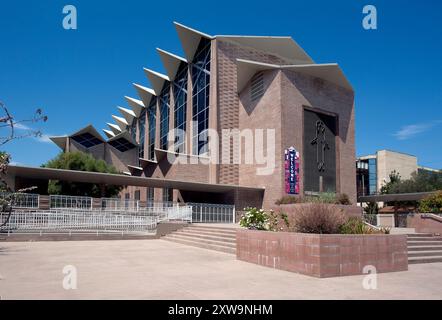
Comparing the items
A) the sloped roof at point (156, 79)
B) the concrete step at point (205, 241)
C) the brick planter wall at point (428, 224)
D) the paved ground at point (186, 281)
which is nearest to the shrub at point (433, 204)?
the brick planter wall at point (428, 224)

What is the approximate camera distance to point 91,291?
20.8 ft

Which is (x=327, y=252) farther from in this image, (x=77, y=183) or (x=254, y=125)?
(x=77, y=183)

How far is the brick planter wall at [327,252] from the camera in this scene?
8258 millimetres

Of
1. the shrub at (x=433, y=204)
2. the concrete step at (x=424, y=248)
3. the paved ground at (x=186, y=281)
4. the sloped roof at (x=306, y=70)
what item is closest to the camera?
the paved ground at (x=186, y=281)

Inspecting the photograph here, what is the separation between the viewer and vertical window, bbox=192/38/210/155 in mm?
36250

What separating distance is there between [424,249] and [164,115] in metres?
41.6

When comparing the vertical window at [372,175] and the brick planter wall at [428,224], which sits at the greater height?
the vertical window at [372,175]

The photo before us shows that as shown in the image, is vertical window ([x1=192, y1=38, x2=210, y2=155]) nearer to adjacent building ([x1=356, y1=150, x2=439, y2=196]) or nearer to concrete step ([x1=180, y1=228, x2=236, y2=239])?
concrete step ([x1=180, y1=228, x2=236, y2=239])

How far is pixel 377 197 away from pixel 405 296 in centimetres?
3012

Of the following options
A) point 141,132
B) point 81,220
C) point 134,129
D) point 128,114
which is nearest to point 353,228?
point 81,220

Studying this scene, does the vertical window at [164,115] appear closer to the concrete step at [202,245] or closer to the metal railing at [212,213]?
the metal railing at [212,213]

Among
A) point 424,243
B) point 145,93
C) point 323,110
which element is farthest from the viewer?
point 145,93

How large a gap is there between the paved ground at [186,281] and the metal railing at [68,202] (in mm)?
10406

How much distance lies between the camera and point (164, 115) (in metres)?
50.7
